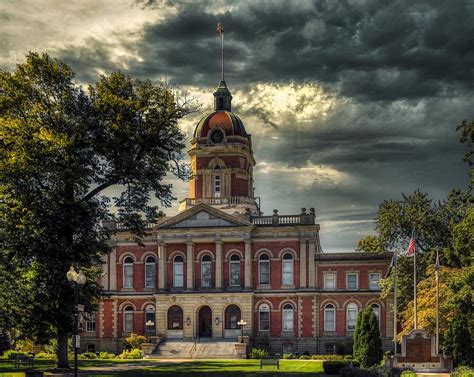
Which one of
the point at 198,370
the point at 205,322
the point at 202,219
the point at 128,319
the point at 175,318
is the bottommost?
the point at 198,370

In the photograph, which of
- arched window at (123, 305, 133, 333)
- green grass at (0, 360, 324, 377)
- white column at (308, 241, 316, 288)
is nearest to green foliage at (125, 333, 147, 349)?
arched window at (123, 305, 133, 333)

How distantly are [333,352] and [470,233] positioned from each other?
75.1 ft

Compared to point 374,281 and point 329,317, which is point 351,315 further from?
point 374,281

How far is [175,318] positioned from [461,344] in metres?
30.1

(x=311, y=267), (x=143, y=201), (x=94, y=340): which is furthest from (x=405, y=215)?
(x=94, y=340)

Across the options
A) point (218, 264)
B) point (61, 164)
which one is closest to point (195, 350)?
point (218, 264)

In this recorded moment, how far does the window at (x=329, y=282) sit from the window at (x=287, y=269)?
3.14 m

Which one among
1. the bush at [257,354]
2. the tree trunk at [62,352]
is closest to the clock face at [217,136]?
the bush at [257,354]

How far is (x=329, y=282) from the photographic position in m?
67.7

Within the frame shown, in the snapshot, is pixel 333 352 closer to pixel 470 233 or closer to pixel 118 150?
pixel 470 233

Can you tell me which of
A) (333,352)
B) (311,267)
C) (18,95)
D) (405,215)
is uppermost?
(18,95)

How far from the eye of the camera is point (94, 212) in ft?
131

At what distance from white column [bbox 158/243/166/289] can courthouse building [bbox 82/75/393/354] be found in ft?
0.30

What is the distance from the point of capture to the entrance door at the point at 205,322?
68.4 meters
